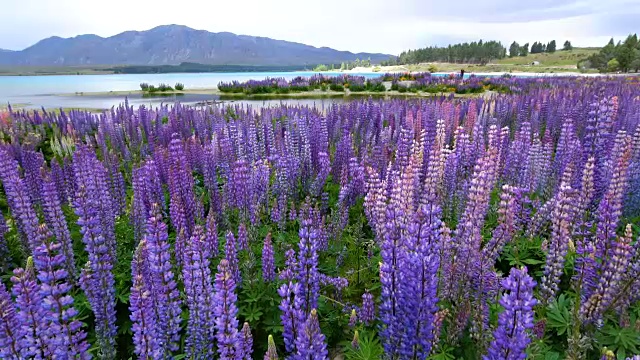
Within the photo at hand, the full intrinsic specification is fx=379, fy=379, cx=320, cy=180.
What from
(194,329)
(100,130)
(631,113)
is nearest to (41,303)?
(194,329)

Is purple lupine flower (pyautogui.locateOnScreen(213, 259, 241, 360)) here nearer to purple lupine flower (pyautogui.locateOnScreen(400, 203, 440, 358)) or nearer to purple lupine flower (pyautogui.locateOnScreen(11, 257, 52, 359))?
purple lupine flower (pyautogui.locateOnScreen(11, 257, 52, 359))

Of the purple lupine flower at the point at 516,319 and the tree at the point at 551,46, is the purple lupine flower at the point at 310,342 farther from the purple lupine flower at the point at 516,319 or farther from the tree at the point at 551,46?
the tree at the point at 551,46

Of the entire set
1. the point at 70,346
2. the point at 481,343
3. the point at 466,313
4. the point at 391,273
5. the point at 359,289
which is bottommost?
the point at 359,289

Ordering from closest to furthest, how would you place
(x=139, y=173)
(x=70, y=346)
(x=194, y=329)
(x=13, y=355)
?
(x=13, y=355) < (x=70, y=346) < (x=194, y=329) < (x=139, y=173)

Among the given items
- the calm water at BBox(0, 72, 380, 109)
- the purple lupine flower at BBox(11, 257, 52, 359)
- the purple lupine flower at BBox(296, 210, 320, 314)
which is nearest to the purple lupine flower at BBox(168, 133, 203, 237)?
the purple lupine flower at BBox(296, 210, 320, 314)

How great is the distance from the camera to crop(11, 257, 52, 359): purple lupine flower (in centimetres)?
249

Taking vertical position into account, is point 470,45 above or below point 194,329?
above

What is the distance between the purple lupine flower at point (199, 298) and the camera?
3.30 m

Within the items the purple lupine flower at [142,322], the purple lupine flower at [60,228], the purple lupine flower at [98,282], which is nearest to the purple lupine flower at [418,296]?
the purple lupine flower at [142,322]

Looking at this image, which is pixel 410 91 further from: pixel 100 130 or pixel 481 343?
pixel 481 343

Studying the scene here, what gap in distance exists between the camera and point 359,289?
18.1 feet

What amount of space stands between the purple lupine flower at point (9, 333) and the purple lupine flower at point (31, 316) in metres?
0.02

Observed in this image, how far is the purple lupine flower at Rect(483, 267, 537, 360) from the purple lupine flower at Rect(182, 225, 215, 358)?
7.50ft

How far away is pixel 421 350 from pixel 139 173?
5167 millimetres
